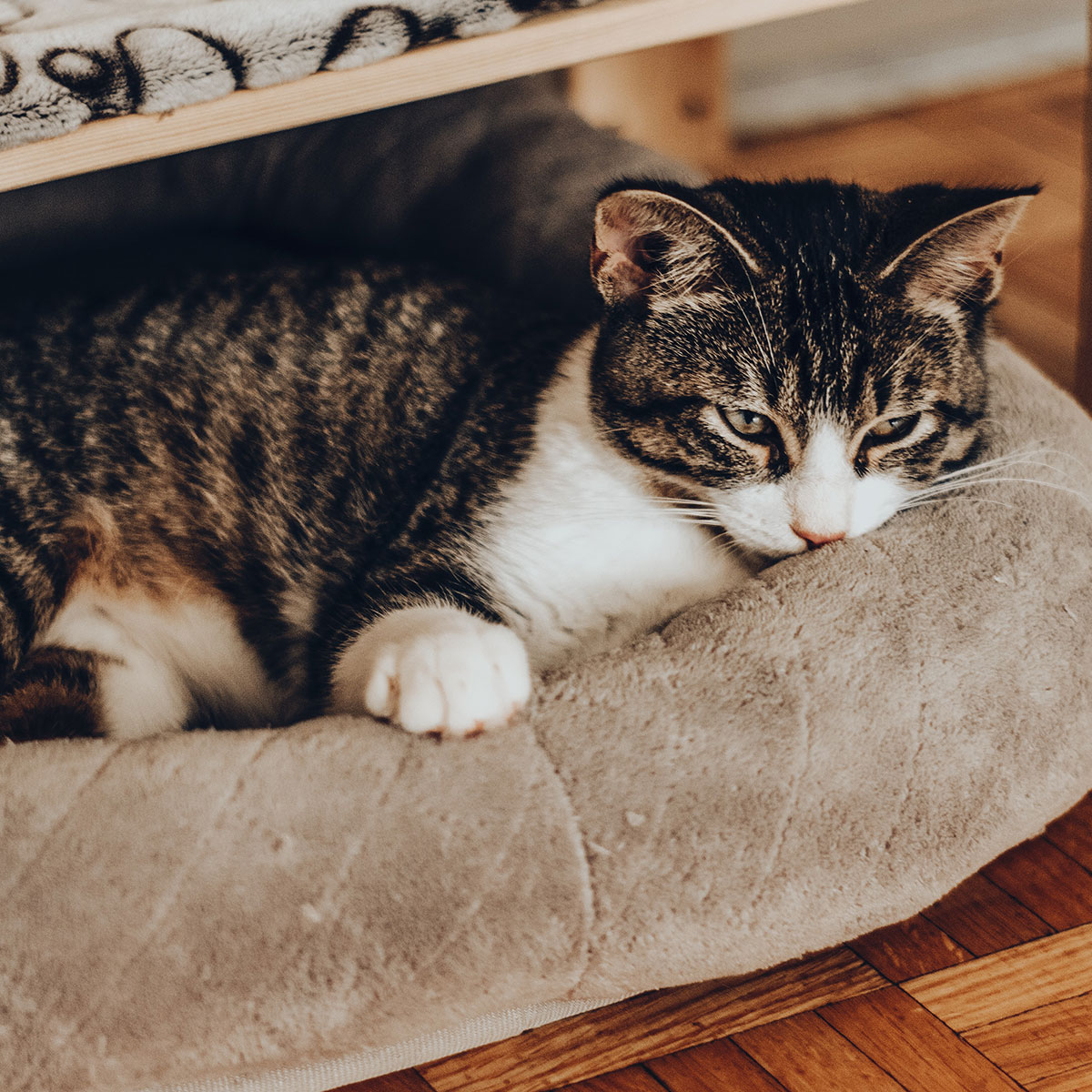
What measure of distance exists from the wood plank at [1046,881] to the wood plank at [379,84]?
93 cm

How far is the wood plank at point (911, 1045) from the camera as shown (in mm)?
958

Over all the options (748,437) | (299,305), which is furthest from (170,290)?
(748,437)

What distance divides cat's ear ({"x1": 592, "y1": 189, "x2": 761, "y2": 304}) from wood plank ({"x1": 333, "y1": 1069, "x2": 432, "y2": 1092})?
75cm

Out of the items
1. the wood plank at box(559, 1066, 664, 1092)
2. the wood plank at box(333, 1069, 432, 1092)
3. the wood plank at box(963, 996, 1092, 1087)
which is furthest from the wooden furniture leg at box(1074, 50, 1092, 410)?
the wood plank at box(333, 1069, 432, 1092)

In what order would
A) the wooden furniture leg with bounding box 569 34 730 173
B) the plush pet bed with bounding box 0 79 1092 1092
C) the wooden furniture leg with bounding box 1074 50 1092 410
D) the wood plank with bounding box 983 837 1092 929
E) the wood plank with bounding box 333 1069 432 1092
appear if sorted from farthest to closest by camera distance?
the wooden furniture leg with bounding box 569 34 730 173
the wooden furniture leg with bounding box 1074 50 1092 410
the wood plank with bounding box 983 837 1092 929
the wood plank with bounding box 333 1069 432 1092
the plush pet bed with bounding box 0 79 1092 1092

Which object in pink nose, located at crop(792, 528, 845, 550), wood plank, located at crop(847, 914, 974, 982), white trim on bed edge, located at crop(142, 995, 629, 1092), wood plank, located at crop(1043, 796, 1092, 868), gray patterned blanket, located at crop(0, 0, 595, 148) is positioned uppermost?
gray patterned blanket, located at crop(0, 0, 595, 148)

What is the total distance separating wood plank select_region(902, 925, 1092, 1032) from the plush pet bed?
4.3 inches

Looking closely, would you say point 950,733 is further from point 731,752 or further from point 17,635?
point 17,635

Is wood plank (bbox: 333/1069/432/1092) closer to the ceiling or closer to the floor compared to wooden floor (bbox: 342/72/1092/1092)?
closer to the ceiling

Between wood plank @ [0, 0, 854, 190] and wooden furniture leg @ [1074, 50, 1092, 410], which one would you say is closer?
wood plank @ [0, 0, 854, 190]

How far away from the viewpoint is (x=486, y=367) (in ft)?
4.26

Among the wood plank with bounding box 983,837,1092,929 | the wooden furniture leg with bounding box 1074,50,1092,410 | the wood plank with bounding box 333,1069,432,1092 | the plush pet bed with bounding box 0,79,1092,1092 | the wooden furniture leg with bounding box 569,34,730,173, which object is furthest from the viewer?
the wooden furniture leg with bounding box 569,34,730,173

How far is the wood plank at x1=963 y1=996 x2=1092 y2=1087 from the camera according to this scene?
3.17 ft

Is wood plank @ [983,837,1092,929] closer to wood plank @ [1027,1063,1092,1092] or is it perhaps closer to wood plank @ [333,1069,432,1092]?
wood plank @ [1027,1063,1092,1092]
